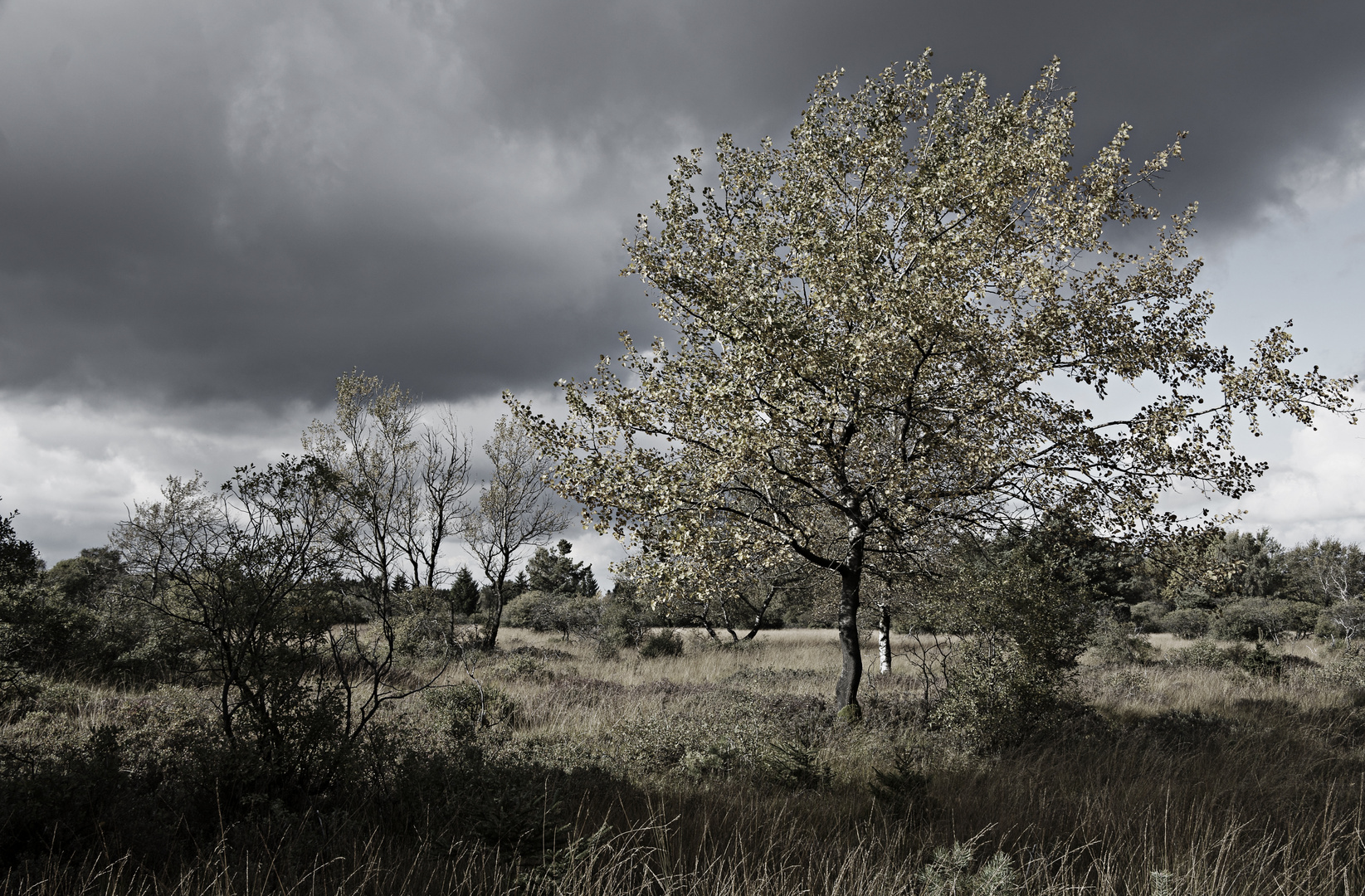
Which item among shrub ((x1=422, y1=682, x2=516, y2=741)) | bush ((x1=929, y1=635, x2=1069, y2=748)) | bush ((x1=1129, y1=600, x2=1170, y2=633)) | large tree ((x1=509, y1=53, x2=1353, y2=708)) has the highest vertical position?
large tree ((x1=509, y1=53, x2=1353, y2=708))

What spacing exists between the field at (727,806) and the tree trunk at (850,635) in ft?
1.96

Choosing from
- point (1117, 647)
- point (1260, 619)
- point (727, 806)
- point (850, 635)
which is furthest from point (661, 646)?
point (1260, 619)

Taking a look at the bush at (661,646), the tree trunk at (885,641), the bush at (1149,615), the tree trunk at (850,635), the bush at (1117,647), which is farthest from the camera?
the bush at (1149,615)

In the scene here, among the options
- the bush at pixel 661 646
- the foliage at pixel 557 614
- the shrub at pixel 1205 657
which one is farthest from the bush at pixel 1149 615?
the foliage at pixel 557 614

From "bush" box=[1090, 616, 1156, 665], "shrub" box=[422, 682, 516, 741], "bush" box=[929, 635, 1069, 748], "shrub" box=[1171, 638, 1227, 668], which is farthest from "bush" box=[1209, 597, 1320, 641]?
"shrub" box=[422, 682, 516, 741]

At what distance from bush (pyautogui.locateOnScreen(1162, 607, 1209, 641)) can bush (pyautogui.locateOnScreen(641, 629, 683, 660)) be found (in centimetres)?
3092

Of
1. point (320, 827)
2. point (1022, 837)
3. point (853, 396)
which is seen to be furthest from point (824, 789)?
point (853, 396)

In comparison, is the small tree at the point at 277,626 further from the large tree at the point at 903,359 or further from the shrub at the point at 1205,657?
the shrub at the point at 1205,657

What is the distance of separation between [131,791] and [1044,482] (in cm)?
1136

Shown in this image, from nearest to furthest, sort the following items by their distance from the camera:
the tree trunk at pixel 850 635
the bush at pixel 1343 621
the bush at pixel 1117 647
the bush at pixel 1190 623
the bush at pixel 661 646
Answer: the tree trunk at pixel 850 635 < the bush at pixel 1117 647 < the bush at pixel 661 646 < the bush at pixel 1343 621 < the bush at pixel 1190 623

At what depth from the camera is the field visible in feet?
14.5

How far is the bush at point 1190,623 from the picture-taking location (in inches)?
1513

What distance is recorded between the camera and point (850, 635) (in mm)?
11555

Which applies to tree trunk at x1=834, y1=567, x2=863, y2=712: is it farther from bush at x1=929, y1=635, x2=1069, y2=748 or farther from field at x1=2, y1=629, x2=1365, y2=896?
bush at x1=929, y1=635, x2=1069, y2=748
